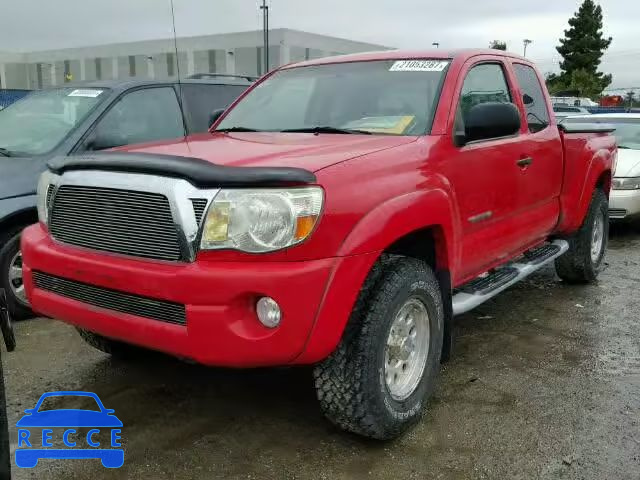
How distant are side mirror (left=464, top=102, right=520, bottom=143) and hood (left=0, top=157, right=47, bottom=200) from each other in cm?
287

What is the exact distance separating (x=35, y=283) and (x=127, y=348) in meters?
0.94

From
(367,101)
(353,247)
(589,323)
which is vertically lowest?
(589,323)

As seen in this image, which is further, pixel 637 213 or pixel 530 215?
pixel 637 213

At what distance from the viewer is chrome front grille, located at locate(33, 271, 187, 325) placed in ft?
8.74

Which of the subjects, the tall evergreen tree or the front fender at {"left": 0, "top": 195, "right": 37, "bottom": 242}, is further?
the tall evergreen tree

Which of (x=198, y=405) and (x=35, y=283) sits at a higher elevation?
(x=35, y=283)

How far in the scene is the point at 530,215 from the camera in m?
4.46

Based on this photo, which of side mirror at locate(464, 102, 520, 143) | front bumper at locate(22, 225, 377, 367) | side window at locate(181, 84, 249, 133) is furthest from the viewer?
side window at locate(181, 84, 249, 133)

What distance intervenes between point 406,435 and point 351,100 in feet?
6.42

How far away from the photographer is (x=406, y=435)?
3168mm

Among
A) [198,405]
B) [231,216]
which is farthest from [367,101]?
[198,405]

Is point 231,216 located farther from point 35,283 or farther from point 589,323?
point 589,323

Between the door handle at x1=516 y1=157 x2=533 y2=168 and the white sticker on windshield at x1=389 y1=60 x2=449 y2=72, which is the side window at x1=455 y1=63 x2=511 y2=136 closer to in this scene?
the white sticker on windshield at x1=389 y1=60 x2=449 y2=72

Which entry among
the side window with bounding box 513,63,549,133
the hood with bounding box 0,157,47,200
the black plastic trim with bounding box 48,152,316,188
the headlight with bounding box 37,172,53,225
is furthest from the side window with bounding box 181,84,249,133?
the black plastic trim with bounding box 48,152,316,188
